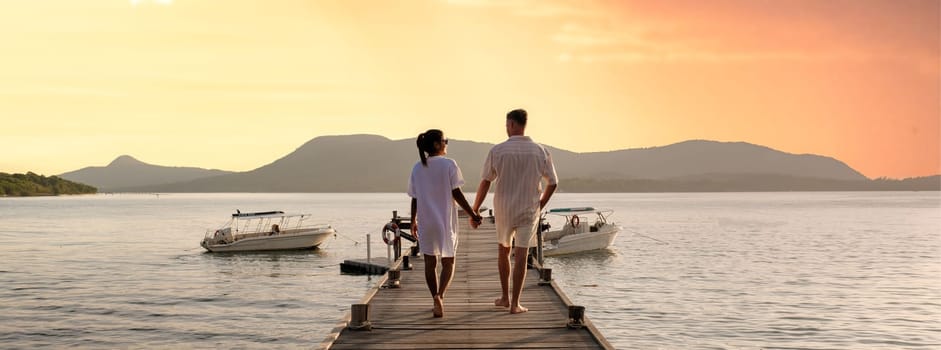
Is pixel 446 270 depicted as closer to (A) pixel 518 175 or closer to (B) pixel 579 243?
(A) pixel 518 175

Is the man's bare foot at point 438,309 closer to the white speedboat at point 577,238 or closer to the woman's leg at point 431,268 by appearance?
the woman's leg at point 431,268

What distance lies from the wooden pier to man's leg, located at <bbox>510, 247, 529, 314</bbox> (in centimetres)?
10

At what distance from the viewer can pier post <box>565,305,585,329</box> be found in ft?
36.8

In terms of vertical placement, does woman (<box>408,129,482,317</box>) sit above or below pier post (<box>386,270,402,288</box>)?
above

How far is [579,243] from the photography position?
158 feet

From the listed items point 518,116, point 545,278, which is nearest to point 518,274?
point 518,116

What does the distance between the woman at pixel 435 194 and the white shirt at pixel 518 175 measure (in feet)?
1.41

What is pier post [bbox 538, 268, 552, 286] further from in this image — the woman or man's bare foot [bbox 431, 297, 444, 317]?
the woman

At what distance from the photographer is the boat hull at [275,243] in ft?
172

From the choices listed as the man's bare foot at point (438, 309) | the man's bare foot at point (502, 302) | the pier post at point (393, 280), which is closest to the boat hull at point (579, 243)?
the pier post at point (393, 280)

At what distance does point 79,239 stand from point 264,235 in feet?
96.1

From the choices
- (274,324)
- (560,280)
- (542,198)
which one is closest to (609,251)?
(560,280)

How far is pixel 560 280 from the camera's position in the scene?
38.5 m

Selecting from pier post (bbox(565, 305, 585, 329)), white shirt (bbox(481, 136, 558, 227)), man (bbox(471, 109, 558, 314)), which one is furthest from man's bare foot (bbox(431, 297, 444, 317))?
pier post (bbox(565, 305, 585, 329))
